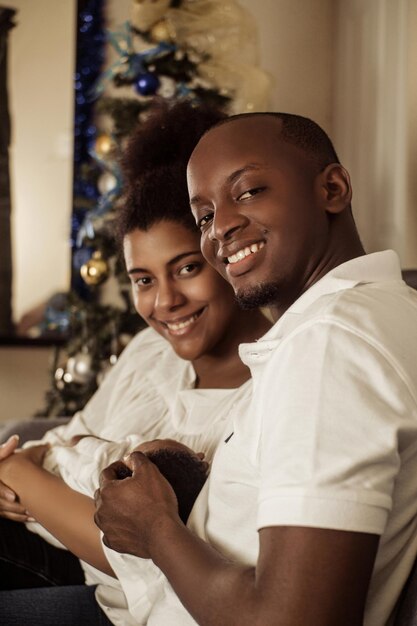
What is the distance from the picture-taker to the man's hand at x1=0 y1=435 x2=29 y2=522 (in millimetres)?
1573

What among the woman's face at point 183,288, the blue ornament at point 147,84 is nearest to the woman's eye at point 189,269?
the woman's face at point 183,288

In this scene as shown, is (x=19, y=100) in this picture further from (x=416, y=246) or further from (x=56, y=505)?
(x=56, y=505)

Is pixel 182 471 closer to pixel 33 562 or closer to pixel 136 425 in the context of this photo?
pixel 136 425

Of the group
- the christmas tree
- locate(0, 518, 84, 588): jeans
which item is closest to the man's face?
locate(0, 518, 84, 588): jeans

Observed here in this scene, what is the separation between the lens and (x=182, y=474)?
3.67 feet

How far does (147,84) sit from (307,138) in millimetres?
2095

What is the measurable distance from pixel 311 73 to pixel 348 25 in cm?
35

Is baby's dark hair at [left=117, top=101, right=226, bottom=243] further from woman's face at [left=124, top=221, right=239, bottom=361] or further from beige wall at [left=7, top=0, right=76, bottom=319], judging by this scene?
beige wall at [left=7, top=0, right=76, bottom=319]

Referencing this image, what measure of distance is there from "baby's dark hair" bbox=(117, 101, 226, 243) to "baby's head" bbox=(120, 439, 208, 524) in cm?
58

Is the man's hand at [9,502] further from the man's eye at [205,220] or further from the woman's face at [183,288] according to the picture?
the man's eye at [205,220]

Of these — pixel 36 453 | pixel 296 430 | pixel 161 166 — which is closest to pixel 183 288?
pixel 161 166

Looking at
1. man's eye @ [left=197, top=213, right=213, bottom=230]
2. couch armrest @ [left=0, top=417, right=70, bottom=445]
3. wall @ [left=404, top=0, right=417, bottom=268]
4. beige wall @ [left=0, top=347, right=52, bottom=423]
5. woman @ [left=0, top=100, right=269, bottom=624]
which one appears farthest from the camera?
beige wall @ [left=0, top=347, right=52, bottom=423]

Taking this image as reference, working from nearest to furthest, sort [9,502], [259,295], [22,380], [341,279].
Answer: [341,279] → [259,295] → [9,502] → [22,380]

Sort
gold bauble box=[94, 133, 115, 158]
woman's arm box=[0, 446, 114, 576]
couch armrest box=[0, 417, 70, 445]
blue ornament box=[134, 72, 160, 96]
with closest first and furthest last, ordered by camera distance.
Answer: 1. woman's arm box=[0, 446, 114, 576]
2. couch armrest box=[0, 417, 70, 445]
3. blue ornament box=[134, 72, 160, 96]
4. gold bauble box=[94, 133, 115, 158]
